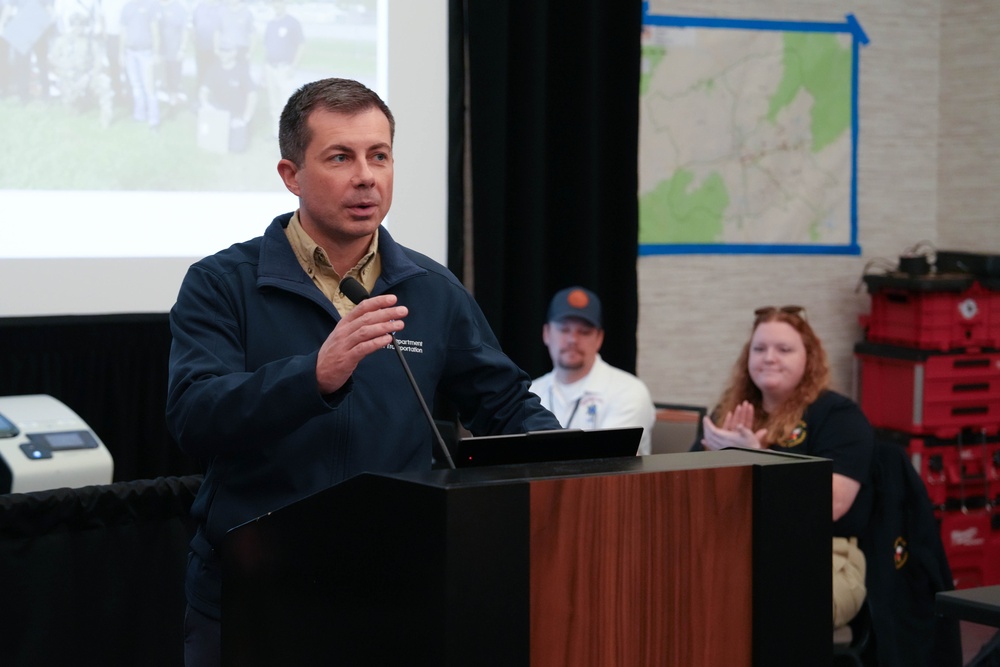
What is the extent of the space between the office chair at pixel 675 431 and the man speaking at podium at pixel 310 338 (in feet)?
6.79

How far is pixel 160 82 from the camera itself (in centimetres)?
357

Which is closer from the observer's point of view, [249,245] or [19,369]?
[249,245]

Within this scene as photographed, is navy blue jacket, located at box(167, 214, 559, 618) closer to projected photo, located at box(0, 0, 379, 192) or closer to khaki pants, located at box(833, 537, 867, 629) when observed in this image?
khaki pants, located at box(833, 537, 867, 629)

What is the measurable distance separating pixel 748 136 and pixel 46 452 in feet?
10.4

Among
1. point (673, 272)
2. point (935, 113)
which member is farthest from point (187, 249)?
point (935, 113)

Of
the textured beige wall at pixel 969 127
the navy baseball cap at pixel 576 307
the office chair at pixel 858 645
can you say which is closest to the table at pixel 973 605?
the office chair at pixel 858 645

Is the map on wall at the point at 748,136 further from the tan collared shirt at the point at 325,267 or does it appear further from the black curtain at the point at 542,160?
the tan collared shirt at the point at 325,267

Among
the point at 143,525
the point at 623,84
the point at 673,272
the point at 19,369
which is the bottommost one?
the point at 143,525

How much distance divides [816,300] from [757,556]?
394cm

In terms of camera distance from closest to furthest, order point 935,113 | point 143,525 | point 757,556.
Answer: point 757,556, point 143,525, point 935,113

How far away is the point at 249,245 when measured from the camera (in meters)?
1.67

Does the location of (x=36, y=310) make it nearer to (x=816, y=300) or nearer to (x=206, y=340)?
(x=206, y=340)

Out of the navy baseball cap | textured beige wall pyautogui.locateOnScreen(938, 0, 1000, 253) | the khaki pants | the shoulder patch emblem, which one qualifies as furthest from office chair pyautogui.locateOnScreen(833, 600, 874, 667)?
textured beige wall pyautogui.locateOnScreen(938, 0, 1000, 253)

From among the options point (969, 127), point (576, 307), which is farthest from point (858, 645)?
point (969, 127)
